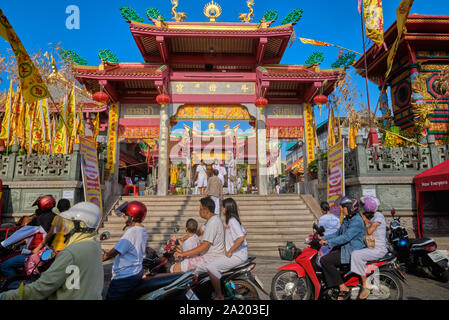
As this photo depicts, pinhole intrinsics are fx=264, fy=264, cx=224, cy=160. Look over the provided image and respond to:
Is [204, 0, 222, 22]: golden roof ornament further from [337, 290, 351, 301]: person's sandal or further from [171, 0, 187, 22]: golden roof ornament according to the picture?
[337, 290, 351, 301]: person's sandal

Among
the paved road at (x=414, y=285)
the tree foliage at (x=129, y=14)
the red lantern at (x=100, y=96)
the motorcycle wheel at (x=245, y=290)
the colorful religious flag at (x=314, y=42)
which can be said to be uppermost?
the tree foliage at (x=129, y=14)

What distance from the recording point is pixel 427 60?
13.7 metres

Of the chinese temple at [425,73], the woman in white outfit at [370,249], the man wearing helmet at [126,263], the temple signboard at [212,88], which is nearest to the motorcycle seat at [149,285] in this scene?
the man wearing helmet at [126,263]

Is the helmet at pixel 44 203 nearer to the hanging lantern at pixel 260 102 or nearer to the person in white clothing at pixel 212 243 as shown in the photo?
the person in white clothing at pixel 212 243

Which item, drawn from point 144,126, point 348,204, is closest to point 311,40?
point 144,126

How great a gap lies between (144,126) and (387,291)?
38.1 ft

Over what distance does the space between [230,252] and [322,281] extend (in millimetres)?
1436

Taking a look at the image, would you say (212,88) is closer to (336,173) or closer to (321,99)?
(321,99)

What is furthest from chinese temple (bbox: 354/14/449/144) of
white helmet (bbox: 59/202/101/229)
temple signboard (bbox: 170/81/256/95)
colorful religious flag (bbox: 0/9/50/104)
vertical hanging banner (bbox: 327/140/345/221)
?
colorful religious flag (bbox: 0/9/50/104)

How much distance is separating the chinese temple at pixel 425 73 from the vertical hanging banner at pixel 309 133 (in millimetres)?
5368

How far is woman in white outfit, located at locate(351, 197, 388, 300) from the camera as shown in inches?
136

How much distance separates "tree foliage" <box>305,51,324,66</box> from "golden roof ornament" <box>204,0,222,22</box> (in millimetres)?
5043

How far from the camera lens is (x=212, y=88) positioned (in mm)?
12984

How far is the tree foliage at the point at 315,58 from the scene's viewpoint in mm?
12897
